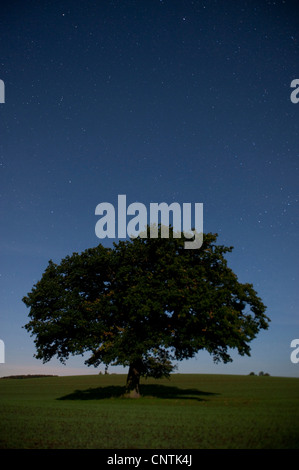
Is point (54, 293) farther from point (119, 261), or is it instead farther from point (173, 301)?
point (173, 301)

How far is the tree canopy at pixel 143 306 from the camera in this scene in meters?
31.8

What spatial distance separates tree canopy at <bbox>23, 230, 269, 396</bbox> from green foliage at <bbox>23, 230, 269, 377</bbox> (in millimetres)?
90

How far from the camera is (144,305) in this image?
3080cm

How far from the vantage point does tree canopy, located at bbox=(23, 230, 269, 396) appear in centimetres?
3183

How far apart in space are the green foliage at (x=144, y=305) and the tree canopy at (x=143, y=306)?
0.29 ft

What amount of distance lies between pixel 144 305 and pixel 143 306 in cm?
12

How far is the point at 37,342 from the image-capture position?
3672 cm

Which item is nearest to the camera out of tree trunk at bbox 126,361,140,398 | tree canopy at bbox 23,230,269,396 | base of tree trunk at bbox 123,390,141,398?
tree canopy at bbox 23,230,269,396

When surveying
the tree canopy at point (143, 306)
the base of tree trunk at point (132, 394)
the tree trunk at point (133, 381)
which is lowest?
the base of tree trunk at point (132, 394)

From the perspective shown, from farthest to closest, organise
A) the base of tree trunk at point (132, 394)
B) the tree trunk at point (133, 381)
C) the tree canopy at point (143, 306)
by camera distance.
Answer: the tree trunk at point (133, 381) < the base of tree trunk at point (132, 394) < the tree canopy at point (143, 306)

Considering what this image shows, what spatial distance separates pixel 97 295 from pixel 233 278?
43.3 feet

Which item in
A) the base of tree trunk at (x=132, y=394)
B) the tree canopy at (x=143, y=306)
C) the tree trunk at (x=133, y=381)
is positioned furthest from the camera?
the tree trunk at (x=133, y=381)

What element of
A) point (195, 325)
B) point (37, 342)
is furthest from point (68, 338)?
point (195, 325)

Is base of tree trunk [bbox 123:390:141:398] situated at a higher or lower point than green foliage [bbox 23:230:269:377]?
lower
